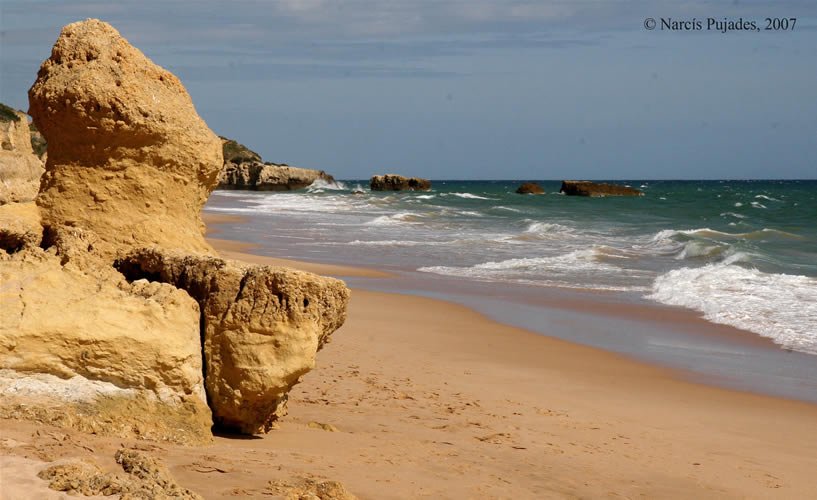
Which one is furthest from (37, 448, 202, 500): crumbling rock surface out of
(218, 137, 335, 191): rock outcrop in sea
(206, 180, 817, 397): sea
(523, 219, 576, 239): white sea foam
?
(218, 137, 335, 191): rock outcrop in sea

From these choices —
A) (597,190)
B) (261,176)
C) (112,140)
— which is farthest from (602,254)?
(261,176)

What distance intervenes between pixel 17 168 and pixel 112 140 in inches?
315

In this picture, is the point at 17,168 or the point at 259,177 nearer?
the point at 17,168

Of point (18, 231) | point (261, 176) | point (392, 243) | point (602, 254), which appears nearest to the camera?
point (18, 231)

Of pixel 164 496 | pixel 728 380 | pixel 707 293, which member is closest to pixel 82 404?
pixel 164 496

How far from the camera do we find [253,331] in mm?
5234

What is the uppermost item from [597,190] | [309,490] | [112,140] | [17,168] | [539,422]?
[112,140]

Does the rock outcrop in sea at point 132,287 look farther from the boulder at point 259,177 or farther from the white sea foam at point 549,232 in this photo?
the boulder at point 259,177

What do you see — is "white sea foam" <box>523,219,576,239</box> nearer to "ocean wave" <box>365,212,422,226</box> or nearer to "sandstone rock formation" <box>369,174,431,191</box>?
"ocean wave" <box>365,212,422,226</box>

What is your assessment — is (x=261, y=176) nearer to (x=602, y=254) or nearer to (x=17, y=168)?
(x=602, y=254)

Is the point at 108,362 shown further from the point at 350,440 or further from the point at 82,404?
the point at 350,440

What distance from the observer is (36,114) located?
598 centimetres

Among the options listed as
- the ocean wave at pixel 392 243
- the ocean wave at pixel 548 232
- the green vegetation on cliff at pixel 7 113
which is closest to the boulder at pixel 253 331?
the ocean wave at pixel 392 243

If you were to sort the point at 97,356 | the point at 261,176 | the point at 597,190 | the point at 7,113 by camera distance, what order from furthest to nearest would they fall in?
the point at 261,176, the point at 597,190, the point at 7,113, the point at 97,356
